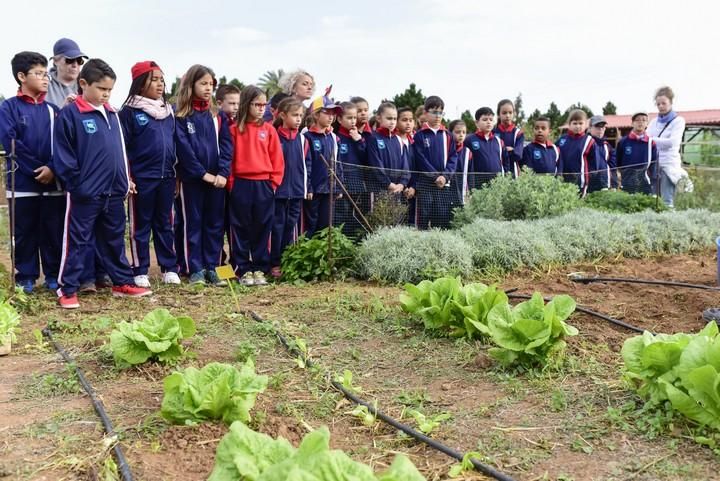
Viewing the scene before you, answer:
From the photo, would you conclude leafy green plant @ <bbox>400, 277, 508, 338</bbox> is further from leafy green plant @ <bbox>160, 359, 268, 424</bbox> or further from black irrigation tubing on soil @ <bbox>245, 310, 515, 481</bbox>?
leafy green plant @ <bbox>160, 359, 268, 424</bbox>

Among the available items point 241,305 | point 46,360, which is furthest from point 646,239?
point 46,360

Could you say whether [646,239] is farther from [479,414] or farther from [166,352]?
[166,352]

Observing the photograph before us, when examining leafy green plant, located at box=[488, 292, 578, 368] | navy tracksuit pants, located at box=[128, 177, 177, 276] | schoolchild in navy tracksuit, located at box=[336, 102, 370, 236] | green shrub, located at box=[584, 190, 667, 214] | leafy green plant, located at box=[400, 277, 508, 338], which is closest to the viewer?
leafy green plant, located at box=[488, 292, 578, 368]

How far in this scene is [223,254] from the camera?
6.95 m

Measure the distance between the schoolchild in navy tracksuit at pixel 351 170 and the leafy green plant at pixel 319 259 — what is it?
0.41 meters

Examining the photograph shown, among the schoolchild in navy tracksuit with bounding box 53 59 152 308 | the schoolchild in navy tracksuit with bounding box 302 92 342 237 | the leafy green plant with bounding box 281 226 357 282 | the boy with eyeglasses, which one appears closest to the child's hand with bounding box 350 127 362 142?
the schoolchild in navy tracksuit with bounding box 302 92 342 237

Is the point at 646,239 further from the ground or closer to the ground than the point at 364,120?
closer to the ground

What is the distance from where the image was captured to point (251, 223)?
6.66 metres

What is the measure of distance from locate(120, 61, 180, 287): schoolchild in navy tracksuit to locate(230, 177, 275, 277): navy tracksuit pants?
615 mm

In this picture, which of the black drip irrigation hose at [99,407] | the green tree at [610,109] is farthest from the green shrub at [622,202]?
the green tree at [610,109]

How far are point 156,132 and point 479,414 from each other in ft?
13.1

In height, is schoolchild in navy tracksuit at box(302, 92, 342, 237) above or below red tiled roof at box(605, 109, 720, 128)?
below

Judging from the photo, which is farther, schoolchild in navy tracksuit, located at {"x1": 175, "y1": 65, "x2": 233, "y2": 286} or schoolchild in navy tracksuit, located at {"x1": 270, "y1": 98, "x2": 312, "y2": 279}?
schoolchild in navy tracksuit, located at {"x1": 270, "y1": 98, "x2": 312, "y2": 279}

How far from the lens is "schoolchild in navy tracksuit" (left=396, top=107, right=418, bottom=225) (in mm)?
7953
